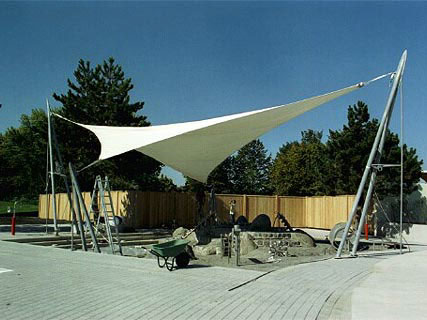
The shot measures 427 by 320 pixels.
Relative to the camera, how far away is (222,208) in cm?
2803

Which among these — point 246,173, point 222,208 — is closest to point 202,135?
point 222,208

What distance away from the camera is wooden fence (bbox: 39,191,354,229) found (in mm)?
25469

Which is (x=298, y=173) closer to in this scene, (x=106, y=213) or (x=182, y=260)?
(x=106, y=213)

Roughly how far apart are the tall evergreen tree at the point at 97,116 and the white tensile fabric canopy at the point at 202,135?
654 centimetres

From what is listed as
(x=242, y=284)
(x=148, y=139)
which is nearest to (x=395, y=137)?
(x=148, y=139)

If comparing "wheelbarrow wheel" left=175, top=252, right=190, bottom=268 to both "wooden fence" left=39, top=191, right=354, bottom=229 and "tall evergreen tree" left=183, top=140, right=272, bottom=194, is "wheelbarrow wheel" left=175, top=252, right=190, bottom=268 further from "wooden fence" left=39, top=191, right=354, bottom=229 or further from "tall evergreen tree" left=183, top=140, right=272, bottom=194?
"tall evergreen tree" left=183, top=140, right=272, bottom=194

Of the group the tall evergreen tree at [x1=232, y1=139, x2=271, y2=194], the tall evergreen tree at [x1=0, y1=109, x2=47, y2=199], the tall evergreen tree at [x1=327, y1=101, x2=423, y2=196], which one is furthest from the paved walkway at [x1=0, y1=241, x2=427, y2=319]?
the tall evergreen tree at [x1=232, y1=139, x2=271, y2=194]

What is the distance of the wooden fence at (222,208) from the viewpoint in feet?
83.6

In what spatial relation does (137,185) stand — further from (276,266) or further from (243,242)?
(276,266)

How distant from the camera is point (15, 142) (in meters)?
42.8

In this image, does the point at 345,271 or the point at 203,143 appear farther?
the point at 203,143

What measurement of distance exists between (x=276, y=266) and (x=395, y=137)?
43.7 ft

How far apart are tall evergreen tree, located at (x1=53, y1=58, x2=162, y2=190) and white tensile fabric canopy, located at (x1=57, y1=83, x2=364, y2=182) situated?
258 inches

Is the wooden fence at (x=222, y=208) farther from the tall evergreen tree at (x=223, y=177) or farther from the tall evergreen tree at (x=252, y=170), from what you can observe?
the tall evergreen tree at (x=252, y=170)
